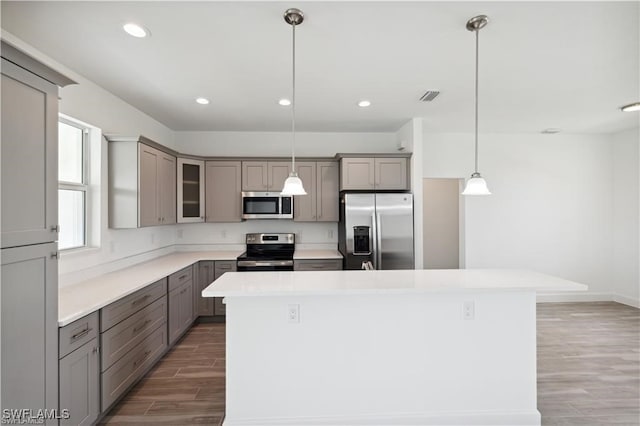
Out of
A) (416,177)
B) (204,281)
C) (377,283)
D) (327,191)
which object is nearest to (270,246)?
(204,281)

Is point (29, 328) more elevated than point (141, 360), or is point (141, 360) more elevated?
point (29, 328)

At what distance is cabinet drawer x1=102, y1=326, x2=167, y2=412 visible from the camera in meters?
2.19

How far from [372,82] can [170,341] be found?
10.7ft

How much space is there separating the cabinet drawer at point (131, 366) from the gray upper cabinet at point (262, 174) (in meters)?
2.17

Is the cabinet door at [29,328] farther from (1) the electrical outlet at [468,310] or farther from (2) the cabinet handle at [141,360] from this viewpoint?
(1) the electrical outlet at [468,310]

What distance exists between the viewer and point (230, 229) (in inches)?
189

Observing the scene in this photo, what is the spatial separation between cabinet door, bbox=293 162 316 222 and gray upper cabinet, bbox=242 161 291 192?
0.26 metres

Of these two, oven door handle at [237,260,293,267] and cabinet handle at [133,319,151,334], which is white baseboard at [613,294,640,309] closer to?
oven door handle at [237,260,293,267]

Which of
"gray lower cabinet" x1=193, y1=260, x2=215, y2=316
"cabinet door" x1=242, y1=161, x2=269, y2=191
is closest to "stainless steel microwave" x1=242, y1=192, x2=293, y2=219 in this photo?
"cabinet door" x1=242, y1=161, x2=269, y2=191

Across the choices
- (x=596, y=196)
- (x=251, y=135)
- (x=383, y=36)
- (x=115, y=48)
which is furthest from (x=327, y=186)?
(x=596, y=196)

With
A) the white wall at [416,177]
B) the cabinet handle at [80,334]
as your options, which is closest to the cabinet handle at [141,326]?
the cabinet handle at [80,334]

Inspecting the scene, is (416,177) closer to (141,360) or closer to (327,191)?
(327,191)

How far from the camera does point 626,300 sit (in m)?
4.82

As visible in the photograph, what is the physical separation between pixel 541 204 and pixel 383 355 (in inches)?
172
